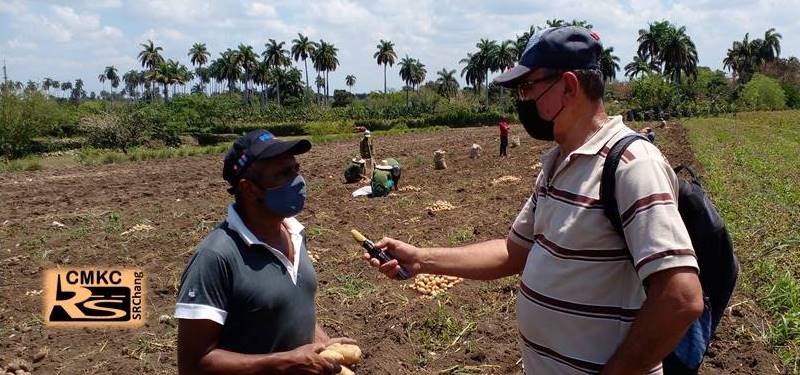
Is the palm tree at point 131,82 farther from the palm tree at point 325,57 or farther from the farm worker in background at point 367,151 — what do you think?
the farm worker in background at point 367,151

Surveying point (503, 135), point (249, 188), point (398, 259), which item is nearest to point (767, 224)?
point (398, 259)

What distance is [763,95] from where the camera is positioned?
60625mm

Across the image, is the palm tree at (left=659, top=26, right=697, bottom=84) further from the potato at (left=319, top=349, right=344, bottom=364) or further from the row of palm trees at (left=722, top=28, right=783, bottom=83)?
the potato at (left=319, top=349, right=344, bottom=364)

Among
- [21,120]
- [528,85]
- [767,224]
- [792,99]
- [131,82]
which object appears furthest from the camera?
[131,82]

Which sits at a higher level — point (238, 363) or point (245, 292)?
point (245, 292)

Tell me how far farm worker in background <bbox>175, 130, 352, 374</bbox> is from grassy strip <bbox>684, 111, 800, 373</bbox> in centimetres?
371

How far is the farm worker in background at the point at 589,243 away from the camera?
1.75 metres

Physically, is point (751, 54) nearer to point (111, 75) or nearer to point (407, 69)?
point (407, 69)

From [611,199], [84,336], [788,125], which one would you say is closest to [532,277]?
[611,199]

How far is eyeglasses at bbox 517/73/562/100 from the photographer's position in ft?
6.90

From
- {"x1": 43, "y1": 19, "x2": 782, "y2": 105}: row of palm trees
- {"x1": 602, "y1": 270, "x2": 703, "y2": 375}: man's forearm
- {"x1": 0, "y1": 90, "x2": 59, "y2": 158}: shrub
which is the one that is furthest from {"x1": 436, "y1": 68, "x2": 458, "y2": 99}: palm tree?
{"x1": 602, "y1": 270, "x2": 703, "y2": 375}: man's forearm

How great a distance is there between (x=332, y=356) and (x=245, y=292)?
0.43 meters

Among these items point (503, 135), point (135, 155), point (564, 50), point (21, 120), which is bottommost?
point (135, 155)

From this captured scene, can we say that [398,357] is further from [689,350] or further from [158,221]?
[158,221]
